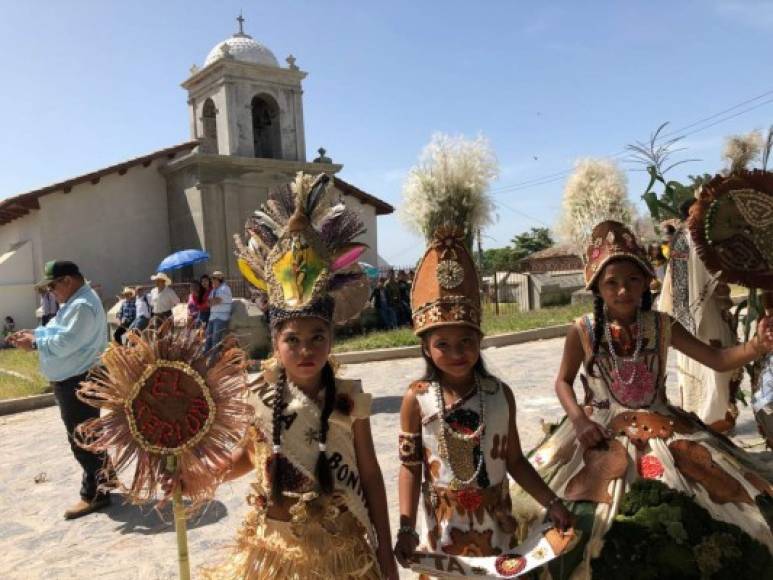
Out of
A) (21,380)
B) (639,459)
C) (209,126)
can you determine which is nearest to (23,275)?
(209,126)

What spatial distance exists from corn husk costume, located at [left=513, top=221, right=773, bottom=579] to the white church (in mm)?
16376

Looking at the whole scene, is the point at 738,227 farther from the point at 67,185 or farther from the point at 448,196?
the point at 67,185

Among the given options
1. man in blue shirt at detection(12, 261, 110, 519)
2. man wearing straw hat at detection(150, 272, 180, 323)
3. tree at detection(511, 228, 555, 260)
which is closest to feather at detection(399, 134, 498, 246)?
man in blue shirt at detection(12, 261, 110, 519)

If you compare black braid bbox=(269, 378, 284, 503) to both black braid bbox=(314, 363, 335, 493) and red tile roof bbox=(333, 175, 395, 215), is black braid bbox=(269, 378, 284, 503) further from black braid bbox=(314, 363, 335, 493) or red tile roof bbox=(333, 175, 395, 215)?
red tile roof bbox=(333, 175, 395, 215)

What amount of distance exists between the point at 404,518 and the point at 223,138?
19287 mm

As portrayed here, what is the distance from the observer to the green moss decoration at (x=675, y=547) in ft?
8.62

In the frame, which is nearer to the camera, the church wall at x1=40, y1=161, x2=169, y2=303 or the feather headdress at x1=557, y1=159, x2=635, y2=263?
the feather headdress at x1=557, y1=159, x2=635, y2=263

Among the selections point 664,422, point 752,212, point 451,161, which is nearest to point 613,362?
point 664,422

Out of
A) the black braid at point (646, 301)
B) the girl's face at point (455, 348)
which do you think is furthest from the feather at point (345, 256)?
the black braid at point (646, 301)

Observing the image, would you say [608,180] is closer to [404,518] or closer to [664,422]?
[664,422]

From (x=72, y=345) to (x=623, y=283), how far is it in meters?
4.18

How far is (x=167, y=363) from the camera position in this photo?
2.39 metres

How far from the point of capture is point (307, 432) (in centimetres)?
260

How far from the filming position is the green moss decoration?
2.63 m
